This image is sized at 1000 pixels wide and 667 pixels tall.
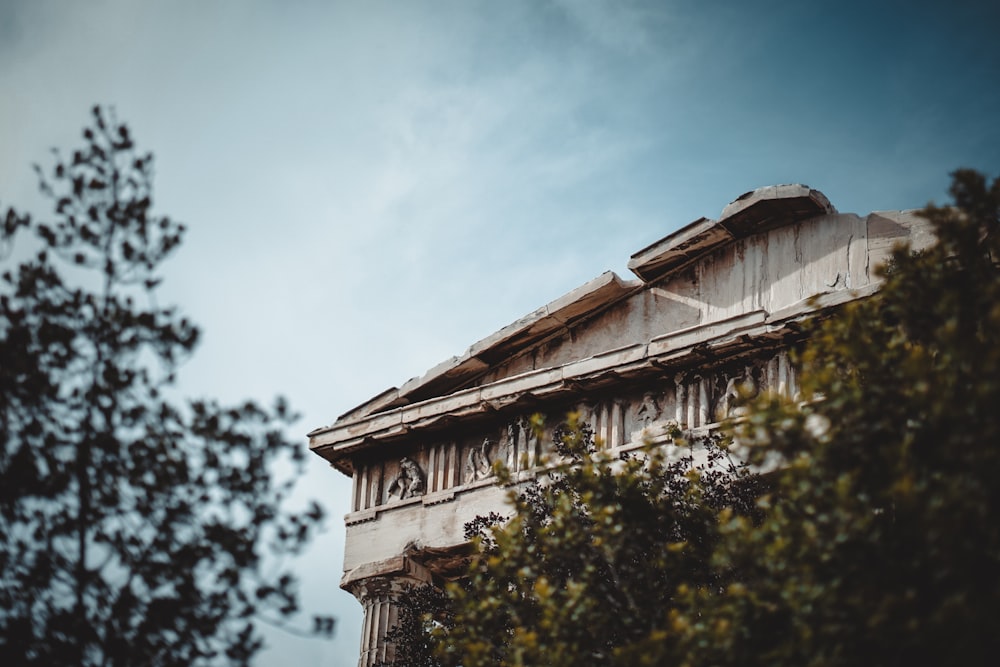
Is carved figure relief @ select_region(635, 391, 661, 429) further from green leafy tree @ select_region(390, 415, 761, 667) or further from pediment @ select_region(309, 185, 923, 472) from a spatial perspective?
green leafy tree @ select_region(390, 415, 761, 667)

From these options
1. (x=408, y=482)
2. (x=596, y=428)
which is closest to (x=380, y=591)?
(x=408, y=482)

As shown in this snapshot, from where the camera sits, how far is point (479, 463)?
1433 cm

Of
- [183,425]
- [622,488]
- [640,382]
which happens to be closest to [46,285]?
[183,425]

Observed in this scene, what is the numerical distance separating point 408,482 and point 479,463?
94 centimetres

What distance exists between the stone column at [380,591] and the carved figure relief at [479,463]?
113cm

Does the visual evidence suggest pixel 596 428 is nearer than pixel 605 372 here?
No

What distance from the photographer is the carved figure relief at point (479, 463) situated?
1424cm

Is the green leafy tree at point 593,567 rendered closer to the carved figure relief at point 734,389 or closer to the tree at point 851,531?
the tree at point 851,531

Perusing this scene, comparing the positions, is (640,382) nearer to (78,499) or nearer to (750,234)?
(750,234)

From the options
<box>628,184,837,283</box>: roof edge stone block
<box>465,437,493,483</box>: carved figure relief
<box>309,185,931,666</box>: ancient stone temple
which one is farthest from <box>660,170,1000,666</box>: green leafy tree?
<box>465,437,493,483</box>: carved figure relief

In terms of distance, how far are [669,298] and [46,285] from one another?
24.7 ft

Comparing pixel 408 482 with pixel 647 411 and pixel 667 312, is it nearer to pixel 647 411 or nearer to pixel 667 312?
pixel 647 411

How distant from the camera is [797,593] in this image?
7.71m

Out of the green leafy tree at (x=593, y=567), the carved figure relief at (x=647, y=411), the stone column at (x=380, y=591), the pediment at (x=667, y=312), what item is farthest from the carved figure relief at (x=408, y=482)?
the green leafy tree at (x=593, y=567)
